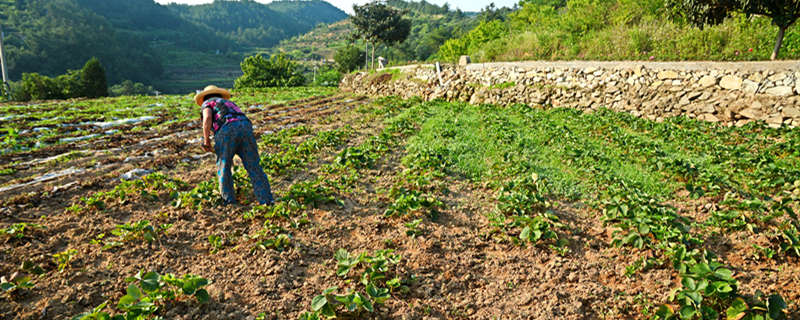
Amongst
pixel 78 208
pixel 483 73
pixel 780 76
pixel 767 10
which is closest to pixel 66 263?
pixel 78 208

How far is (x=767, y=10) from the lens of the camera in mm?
8820

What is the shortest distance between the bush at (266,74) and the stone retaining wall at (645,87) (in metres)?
23.3

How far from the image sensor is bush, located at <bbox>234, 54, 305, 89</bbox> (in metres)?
36.8

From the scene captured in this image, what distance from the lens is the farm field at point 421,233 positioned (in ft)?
9.60

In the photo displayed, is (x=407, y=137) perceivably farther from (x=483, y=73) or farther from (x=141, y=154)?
(x=483, y=73)

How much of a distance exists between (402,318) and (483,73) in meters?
15.1

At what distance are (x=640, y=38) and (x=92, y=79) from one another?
39477mm

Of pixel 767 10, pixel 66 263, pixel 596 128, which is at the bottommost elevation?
pixel 66 263

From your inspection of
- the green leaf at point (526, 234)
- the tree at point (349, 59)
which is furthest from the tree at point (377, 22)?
the green leaf at point (526, 234)

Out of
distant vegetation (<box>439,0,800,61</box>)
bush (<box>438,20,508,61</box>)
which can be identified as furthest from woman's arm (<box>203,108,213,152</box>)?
bush (<box>438,20,508,61</box>)

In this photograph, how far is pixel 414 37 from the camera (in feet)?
405

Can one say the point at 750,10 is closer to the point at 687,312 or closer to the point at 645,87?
the point at 645,87

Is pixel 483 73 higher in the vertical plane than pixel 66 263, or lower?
higher

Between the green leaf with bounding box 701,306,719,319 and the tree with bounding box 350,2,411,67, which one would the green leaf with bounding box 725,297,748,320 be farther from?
the tree with bounding box 350,2,411,67
